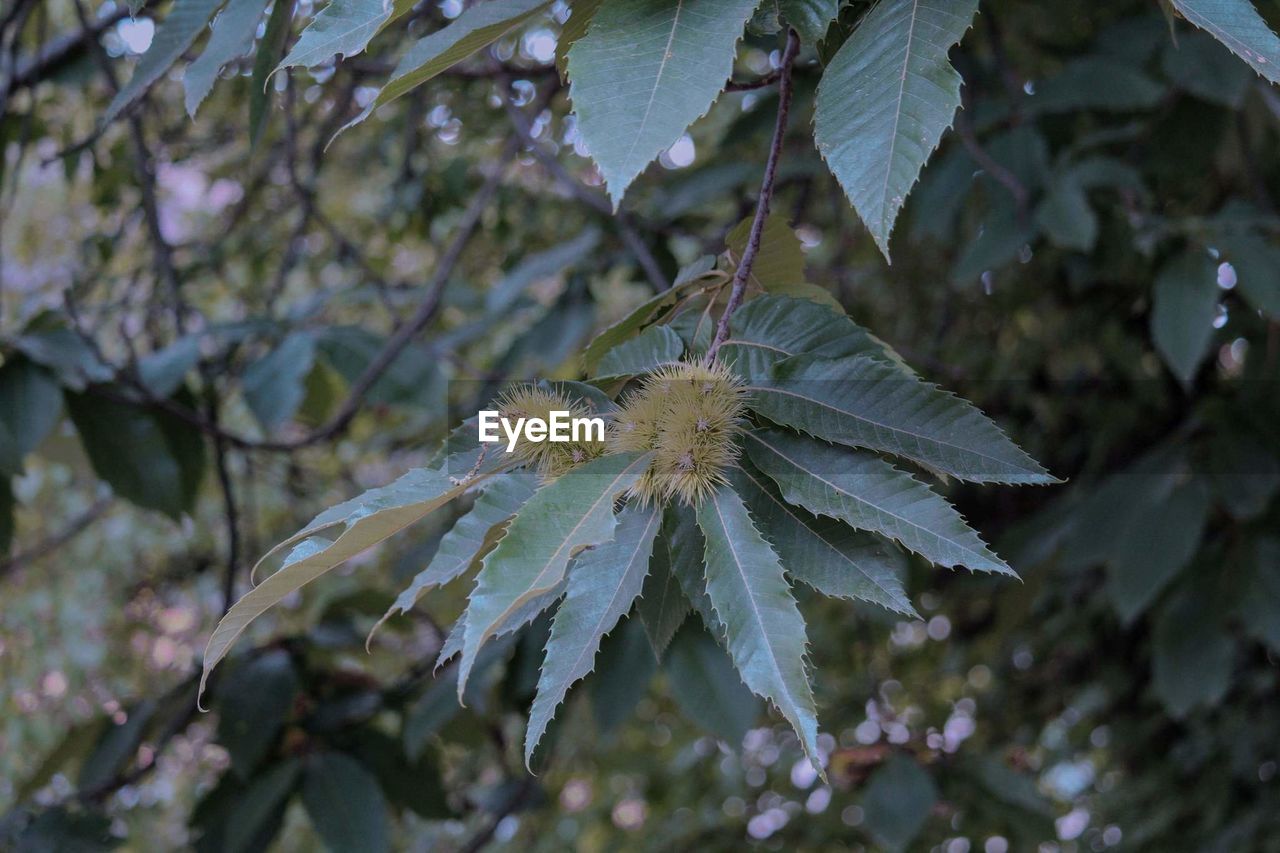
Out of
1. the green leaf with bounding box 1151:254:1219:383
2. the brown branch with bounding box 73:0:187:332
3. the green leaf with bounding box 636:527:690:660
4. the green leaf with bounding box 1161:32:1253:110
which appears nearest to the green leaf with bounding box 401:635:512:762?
the brown branch with bounding box 73:0:187:332

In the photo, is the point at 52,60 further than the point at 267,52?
Yes

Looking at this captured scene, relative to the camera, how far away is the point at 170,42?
108 centimetres

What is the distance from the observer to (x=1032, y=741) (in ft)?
10.6

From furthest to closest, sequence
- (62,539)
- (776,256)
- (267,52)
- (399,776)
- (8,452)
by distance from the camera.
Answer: (62,539), (399,776), (8,452), (267,52), (776,256)

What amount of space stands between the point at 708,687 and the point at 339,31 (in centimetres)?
120

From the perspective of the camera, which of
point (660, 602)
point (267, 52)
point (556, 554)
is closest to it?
point (556, 554)

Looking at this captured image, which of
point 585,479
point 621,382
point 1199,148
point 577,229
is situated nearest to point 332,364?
point 577,229

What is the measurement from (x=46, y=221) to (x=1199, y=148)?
364 centimetres

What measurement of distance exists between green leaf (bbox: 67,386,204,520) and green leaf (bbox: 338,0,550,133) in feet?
3.76

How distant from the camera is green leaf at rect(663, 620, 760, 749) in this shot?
1723 millimetres

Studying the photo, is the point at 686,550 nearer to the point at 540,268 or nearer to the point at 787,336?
the point at 787,336

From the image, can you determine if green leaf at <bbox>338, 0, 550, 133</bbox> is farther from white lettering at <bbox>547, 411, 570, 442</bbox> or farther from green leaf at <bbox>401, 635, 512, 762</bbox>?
green leaf at <bbox>401, 635, 512, 762</bbox>

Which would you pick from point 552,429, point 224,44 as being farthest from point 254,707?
point 552,429

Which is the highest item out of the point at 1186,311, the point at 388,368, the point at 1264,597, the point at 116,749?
the point at 388,368
